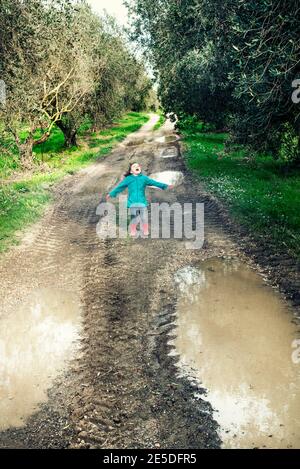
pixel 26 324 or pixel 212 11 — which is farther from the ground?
pixel 212 11

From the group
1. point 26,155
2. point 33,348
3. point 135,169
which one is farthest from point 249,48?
point 26,155

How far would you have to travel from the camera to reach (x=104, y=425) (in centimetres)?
477

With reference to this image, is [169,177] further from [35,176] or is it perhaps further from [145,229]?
[145,229]

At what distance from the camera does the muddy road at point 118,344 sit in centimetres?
473

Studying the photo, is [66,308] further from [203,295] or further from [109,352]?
[203,295]

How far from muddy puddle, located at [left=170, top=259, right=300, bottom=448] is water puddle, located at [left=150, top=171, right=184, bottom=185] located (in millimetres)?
10098

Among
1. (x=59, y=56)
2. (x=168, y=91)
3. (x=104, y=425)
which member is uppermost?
(x=59, y=56)

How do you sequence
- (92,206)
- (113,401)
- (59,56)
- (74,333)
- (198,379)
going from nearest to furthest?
(113,401) < (198,379) < (74,333) < (92,206) < (59,56)

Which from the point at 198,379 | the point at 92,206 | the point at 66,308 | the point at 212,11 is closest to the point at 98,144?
the point at 92,206

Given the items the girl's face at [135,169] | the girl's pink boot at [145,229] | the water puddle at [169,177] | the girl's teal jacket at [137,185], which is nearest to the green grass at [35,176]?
the girl's teal jacket at [137,185]

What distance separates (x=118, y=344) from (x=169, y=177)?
13.8 m

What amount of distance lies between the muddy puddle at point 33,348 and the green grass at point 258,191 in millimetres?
5640

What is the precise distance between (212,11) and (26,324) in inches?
355

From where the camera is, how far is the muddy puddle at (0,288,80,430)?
5.34 m
